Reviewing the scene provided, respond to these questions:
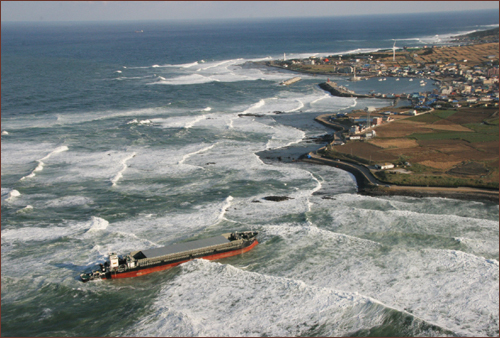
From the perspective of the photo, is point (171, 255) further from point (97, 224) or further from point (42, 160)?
point (42, 160)

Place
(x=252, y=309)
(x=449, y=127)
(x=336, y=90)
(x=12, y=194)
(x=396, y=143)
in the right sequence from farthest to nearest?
(x=336, y=90) → (x=449, y=127) → (x=396, y=143) → (x=12, y=194) → (x=252, y=309)

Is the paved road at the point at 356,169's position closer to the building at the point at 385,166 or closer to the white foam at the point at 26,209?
the building at the point at 385,166

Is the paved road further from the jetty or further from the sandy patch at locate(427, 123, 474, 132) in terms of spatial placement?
the jetty

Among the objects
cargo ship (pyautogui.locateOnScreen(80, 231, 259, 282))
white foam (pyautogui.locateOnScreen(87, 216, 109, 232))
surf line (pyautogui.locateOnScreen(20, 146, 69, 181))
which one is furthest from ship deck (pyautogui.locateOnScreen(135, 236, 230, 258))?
surf line (pyautogui.locateOnScreen(20, 146, 69, 181))

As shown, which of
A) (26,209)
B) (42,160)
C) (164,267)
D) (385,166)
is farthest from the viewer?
(42,160)

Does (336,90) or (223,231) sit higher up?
(336,90)

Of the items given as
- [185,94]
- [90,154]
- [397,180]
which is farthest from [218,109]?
[397,180]

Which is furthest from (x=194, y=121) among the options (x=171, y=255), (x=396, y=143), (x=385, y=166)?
(x=171, y=255)
